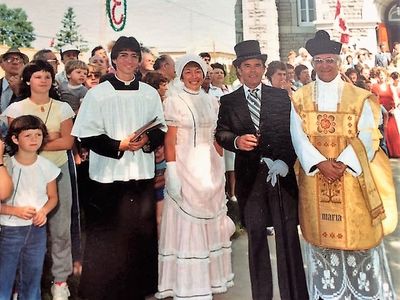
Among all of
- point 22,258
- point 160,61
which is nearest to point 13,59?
point 160,61

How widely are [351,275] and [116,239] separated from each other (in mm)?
1272

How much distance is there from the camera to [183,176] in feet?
8.46

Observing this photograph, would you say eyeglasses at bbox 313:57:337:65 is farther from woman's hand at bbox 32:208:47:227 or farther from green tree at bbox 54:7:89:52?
green tree at bbox 54:7:89:52

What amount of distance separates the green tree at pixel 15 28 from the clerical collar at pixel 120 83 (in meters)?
1.13

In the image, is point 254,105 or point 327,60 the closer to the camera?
point 327,60

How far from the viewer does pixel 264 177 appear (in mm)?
2406

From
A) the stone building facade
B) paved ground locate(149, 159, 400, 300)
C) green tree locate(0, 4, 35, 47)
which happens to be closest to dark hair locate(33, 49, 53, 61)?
green tree locate(0, 4, 35, 47)

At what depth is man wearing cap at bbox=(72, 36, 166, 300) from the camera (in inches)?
94.9

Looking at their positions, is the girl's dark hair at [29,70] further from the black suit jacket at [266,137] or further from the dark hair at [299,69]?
the dark hair at [299,69]

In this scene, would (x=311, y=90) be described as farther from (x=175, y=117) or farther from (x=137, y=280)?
(x=137, y=280)

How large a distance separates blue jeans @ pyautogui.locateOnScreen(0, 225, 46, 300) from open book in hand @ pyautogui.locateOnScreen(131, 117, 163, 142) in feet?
2.23

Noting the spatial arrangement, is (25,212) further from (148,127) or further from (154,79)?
(154,79)

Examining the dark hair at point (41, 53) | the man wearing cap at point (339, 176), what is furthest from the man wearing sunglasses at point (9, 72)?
the man wearing cap at point (339, 176)

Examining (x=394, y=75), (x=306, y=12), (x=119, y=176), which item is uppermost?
(x=306, y=12)
